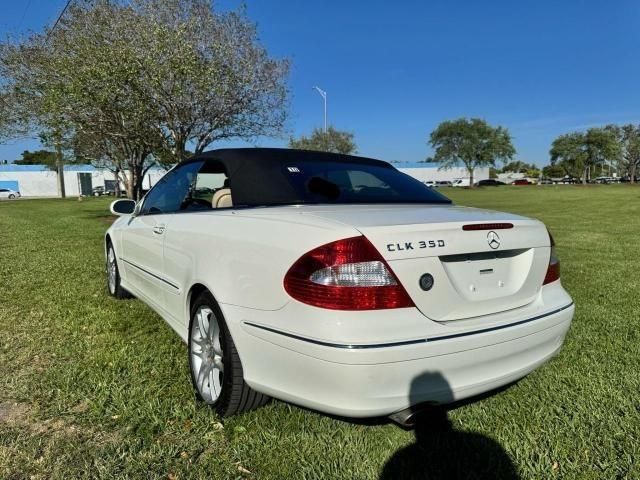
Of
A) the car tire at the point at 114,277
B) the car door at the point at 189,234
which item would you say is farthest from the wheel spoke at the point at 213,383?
the car tire at the point at 114,277

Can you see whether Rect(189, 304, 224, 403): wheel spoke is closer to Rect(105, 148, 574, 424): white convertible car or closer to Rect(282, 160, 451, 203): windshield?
Rect(105, 148, 574, 424): white convertible car

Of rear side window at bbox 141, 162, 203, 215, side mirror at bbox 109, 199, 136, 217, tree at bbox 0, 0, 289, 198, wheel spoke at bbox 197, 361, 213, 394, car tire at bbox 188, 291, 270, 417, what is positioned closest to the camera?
car tire at bbox 188, 291, 270, 417

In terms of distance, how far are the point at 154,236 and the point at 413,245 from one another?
2.32 m

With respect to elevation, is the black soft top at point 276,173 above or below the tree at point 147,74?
below

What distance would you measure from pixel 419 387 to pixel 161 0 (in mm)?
15829

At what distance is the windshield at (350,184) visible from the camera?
10.0 ft

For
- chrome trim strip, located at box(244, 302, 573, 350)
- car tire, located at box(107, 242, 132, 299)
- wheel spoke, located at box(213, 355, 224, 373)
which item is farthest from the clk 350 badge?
car tire, located at box(107, 242, 132, 299)

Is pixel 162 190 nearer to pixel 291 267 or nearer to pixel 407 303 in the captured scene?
pixel 291 267

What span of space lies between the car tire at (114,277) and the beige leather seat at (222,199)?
6.97ft

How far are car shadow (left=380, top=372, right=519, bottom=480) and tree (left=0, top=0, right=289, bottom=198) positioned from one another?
1337cm

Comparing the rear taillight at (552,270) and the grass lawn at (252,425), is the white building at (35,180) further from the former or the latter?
the rear taillight at (552,270)

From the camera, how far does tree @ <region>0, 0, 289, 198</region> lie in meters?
13.9

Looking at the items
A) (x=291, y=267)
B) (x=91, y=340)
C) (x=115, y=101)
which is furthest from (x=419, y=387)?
(x=115, y=101)

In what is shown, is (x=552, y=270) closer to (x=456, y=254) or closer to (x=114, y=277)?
(x=456, y=254)
